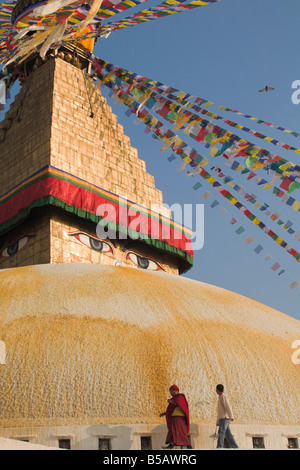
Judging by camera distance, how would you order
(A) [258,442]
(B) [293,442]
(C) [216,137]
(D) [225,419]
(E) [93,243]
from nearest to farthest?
(D) [225,419], (A) [258,442], (B) [293,442], (C) [216,137], (E) [93,243]

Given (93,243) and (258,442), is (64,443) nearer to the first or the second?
(258,442)

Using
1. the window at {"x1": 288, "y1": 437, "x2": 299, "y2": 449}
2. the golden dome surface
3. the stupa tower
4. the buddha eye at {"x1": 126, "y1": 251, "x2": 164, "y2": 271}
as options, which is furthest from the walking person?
the buddha eye at {"x1": 126, "y1": 251, "x2": 164, "y2": 271}

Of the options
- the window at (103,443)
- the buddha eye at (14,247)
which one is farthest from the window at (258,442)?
the buddha eye at (14,247)

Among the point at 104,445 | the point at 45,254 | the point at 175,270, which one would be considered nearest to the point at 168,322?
the point at 104,445

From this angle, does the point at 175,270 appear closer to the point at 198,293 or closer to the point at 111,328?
the point at 198,293

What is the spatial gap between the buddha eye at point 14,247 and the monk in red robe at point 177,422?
266 inches

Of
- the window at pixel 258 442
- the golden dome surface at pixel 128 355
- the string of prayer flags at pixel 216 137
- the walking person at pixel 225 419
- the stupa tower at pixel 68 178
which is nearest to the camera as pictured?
the walking person at pixel 225 419

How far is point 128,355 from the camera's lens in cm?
559

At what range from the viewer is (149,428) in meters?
5.13

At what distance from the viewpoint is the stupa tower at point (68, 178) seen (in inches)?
431

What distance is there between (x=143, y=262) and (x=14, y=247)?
267cm

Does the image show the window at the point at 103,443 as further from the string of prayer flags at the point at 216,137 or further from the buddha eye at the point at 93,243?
the buddha eye at the point at 93,243

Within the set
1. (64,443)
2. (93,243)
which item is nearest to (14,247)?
(93,243)

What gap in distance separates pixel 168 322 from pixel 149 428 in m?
1.40
